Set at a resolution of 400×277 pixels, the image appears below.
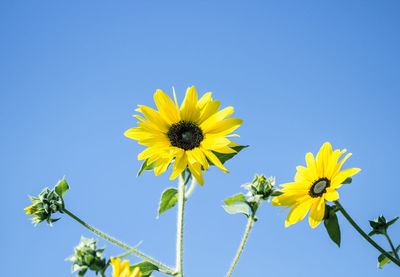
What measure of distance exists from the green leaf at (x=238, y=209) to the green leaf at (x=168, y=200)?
1.10ft

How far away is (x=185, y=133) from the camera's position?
3281 millimetres

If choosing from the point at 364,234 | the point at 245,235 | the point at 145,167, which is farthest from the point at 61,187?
the point at 364,234

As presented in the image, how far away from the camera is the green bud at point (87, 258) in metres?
Result: 2.24

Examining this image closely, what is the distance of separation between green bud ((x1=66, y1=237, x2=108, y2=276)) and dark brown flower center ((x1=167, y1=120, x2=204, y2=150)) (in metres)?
1.09

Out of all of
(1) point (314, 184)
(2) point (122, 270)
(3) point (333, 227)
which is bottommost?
(2) point (122, 270)

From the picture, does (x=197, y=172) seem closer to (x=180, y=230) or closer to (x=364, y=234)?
(x=180, y=230)

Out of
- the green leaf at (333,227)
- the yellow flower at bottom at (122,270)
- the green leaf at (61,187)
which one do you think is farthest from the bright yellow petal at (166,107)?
the yellow flower at bottom at (122,270)

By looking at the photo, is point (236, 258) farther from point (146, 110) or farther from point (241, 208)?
point (146, 110)

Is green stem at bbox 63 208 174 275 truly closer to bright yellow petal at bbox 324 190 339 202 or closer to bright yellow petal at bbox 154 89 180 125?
bright yellow petal at bbox 154 89 180 125

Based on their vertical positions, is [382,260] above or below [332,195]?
below

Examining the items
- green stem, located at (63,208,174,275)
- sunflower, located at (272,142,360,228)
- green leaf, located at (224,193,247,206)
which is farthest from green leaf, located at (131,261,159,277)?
sunflower, located at (272,142,360,228)

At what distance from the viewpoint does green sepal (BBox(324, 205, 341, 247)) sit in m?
2.95

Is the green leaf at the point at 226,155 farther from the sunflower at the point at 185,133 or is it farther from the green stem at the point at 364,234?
the green stem at the point at 364,234

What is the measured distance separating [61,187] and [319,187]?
1.71m
